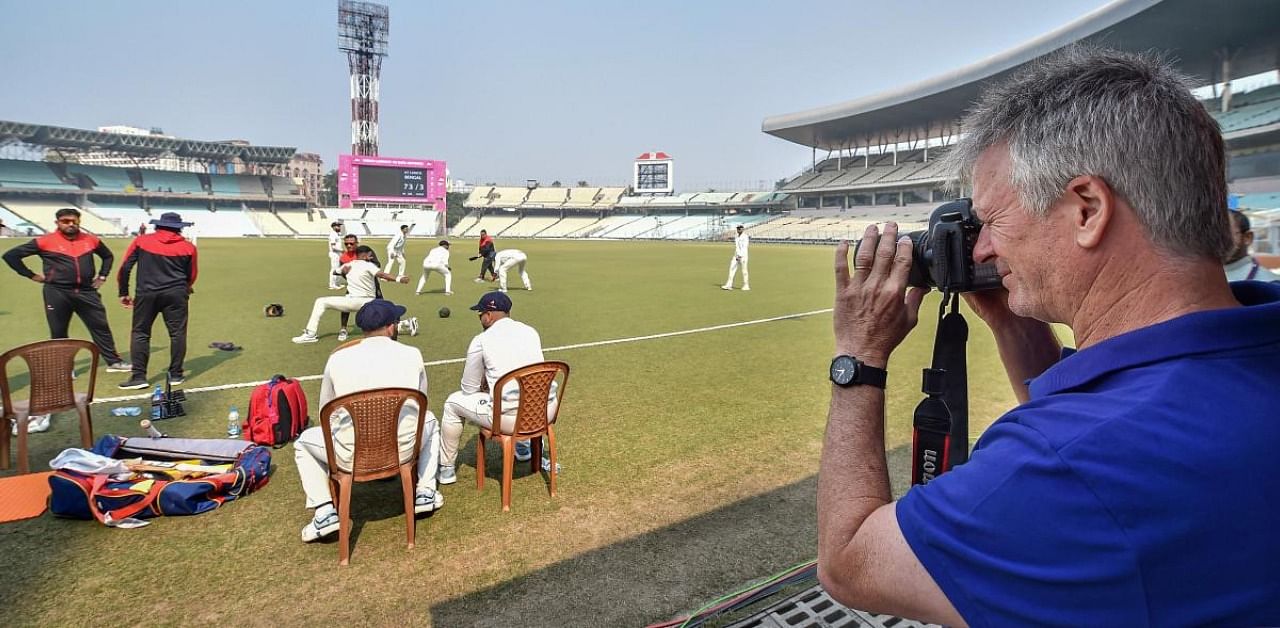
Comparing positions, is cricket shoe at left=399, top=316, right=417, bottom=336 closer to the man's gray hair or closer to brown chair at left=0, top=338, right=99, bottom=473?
brown chair at left=0, top=338, right=99, bottom=473

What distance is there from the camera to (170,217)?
7.22 metres

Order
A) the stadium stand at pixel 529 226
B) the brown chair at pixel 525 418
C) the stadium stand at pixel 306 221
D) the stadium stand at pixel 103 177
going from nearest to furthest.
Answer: the brown chair at pixel 525 418 → the stadium stand at pixel 103 177 → the stadium stand at pixel 306 221 → the stadium stand at pixel 529 226

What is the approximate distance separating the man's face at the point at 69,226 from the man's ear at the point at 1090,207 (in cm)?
922

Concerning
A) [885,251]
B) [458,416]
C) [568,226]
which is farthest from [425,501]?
[568,226]

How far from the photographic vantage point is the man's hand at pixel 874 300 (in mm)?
1290

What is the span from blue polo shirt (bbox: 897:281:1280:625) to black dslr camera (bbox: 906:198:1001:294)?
48 cm

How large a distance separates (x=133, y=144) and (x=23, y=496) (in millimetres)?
79223

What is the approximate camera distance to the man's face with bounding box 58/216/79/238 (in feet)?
22.6

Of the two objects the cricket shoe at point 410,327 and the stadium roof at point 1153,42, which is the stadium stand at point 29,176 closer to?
the cricket shoe at point 410,327

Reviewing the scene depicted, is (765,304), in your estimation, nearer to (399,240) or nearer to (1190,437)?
(399,240)

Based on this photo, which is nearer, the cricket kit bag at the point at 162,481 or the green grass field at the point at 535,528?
the green grass field at the point at 535,528

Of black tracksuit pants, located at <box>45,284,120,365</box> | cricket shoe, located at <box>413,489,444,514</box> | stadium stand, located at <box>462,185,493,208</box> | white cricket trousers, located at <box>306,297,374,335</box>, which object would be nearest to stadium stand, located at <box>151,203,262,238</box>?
stadium stand, located at <box>462,185,493,208</box>

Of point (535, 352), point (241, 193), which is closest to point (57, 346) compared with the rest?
point (535, 352)

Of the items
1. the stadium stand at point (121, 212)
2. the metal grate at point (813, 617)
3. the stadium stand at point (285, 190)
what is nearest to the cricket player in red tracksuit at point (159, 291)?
the metal grate at point (813, 617)
